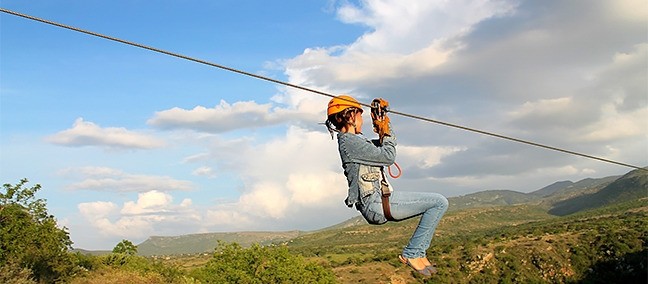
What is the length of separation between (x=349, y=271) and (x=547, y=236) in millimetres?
41057

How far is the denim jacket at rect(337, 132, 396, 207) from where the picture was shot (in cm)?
738

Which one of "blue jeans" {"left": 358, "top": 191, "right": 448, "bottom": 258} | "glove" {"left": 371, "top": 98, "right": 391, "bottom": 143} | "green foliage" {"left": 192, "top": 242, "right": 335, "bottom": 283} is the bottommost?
"green foliage" {"left": 192, "top": 242, "right": 335, "bottom": 283}

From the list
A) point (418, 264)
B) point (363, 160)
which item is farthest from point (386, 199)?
point (418, 264)

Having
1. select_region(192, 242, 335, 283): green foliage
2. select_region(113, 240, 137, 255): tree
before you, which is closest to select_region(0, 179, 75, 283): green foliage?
select_region(192, 242, 335, 283): green foliage

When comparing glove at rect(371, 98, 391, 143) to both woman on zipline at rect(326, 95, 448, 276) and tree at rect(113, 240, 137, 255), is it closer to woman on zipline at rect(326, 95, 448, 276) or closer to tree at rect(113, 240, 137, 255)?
woman on zipline at rect(326, 95, 448, 276)

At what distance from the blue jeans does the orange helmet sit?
1.26 meters

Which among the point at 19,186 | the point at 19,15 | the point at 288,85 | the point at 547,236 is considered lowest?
the point at 547,236

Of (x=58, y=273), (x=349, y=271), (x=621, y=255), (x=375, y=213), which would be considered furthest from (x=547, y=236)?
(x=375, y=213)

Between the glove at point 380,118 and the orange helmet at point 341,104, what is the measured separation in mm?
265

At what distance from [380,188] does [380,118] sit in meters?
0.95

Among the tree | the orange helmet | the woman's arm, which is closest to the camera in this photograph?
the woman's arm

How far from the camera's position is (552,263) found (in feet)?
327

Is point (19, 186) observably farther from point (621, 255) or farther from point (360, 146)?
point (621, 255)

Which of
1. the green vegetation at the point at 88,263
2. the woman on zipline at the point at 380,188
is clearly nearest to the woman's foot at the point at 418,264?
the woman on zipline at the point at 380,188
